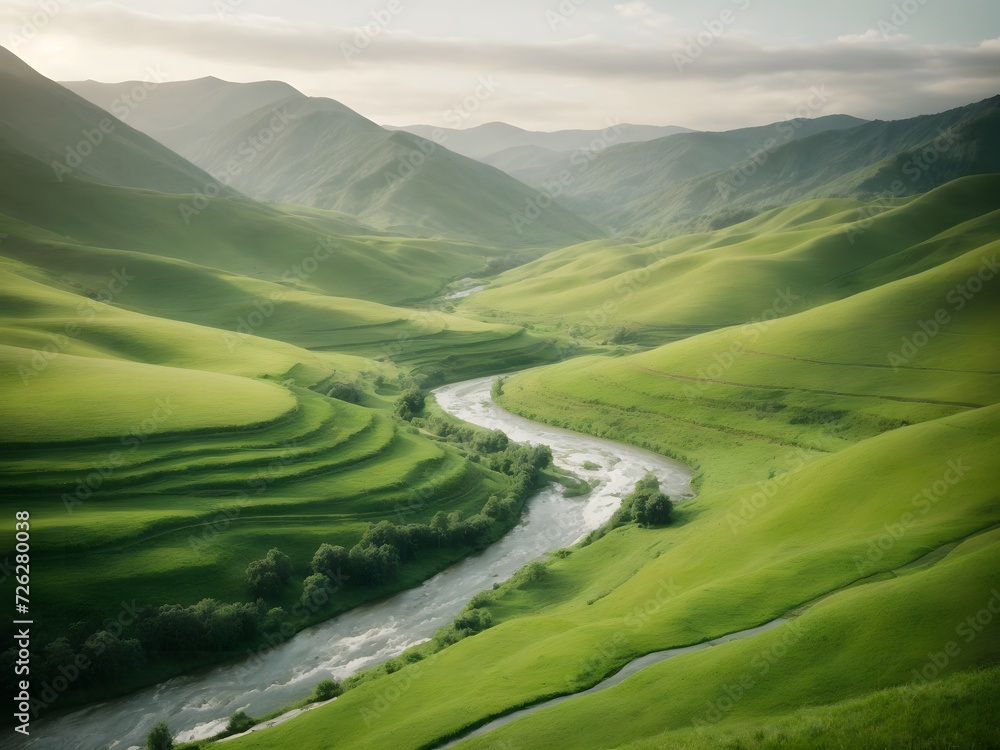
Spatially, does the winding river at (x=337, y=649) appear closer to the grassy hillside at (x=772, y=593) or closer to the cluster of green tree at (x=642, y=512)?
the cluster of green tree at (x=642, y=512)

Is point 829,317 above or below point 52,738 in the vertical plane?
above

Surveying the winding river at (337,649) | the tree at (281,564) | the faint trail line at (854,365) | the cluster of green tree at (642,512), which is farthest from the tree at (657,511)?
the faint trail line at (854,365)

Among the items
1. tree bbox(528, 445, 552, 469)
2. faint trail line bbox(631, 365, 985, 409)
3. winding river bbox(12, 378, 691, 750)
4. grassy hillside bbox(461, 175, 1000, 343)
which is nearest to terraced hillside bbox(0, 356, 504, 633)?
winding river bbox(12, 378, 691, 750)

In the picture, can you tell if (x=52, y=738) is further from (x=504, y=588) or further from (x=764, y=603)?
(x=764, y=603)

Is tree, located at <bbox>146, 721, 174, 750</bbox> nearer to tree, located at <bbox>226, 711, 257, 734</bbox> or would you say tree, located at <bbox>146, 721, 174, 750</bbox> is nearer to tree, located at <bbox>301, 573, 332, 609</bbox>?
tree, located at <bbox>226, 711, 257, 734</bbox>

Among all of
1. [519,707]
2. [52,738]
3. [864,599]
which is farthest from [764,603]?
[52,738]

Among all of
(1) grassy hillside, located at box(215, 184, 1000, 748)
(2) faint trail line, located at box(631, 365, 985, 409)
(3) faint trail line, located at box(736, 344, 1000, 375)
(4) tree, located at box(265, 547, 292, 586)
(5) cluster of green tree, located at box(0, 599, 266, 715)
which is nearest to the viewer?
(1) grassy hillside, located at box(215, 184, 1000, 748)
